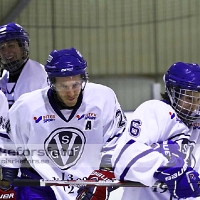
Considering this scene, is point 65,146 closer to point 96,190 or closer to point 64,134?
point 64,134

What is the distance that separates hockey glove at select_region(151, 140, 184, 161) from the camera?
1.77 m

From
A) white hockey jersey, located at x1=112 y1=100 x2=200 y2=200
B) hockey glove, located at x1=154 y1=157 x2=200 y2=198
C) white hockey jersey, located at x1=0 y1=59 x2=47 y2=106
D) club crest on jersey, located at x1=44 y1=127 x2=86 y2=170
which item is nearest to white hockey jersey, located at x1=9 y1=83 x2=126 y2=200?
club crest on jersey, located at x1=44 y1=127 x2=86 y2=170

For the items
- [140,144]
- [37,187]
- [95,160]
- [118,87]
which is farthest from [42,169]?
[118,87]

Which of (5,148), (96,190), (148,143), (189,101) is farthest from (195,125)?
(5,148)

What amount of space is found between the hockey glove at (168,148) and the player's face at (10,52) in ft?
4.07

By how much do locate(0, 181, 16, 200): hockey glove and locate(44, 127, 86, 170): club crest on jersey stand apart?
251mm

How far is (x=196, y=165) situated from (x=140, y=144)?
0.33 m

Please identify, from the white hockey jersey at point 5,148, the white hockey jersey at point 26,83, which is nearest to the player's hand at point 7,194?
the white hockey jersey at point 5,148

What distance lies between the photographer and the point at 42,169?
7.10ft

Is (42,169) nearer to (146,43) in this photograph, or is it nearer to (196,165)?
(196,165)

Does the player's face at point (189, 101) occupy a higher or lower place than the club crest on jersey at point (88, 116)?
higher

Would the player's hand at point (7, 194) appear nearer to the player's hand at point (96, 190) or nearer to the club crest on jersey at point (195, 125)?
the player's hand at point (96, 190)

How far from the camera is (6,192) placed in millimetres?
2303

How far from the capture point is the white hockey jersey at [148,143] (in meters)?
1.69
